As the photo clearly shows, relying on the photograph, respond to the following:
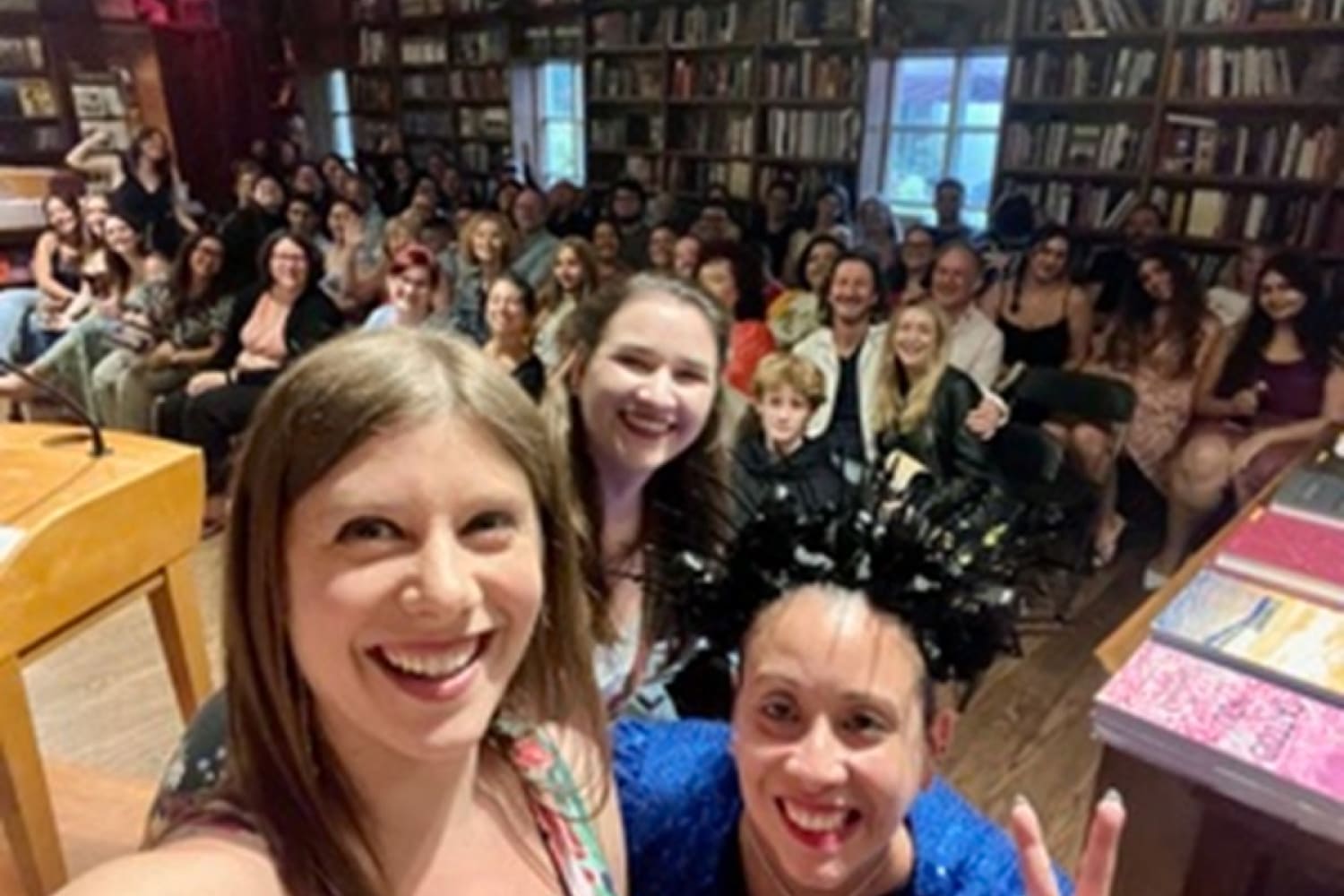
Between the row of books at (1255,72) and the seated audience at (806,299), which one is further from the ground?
the row of books at (1255,72)

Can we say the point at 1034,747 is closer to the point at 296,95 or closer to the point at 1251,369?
the point at 1251,369

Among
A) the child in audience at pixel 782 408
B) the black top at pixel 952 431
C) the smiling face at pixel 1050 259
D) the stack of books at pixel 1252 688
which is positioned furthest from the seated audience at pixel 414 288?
the stack of books at pixel 1252 688

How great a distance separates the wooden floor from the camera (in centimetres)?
201

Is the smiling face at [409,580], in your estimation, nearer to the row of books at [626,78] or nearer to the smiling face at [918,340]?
the smiling face at [918,340]

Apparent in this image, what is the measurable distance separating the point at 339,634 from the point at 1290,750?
98cm

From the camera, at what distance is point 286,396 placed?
74 cm

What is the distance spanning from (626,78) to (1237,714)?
6.33 meters

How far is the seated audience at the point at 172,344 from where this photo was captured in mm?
4074

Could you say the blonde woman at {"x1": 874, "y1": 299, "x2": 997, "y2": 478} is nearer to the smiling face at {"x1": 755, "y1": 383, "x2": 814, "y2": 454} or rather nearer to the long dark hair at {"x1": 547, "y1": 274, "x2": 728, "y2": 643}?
the smiling face at {"x1": 755, "y1": 383, "x2": 814, "y2": 454}

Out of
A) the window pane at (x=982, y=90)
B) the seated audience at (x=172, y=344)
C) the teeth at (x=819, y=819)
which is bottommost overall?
the seated audience at (x=172, y=344)

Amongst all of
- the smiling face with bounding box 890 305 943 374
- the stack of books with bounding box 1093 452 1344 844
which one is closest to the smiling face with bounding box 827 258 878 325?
the smiling face with bounding box 890 305 943 374

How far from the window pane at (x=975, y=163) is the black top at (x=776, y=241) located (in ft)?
3.54

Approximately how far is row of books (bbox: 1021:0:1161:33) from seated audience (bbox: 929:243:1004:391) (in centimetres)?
180

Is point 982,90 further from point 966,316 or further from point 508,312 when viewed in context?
point 508,312
